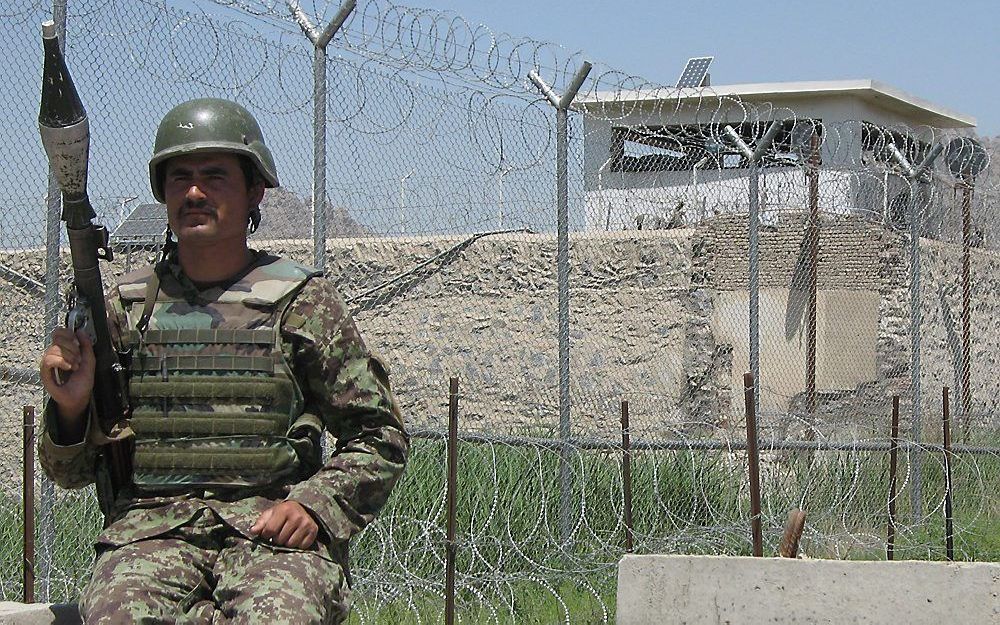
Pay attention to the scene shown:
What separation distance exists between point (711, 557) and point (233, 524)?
6.53ft

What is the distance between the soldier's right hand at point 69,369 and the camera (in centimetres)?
290

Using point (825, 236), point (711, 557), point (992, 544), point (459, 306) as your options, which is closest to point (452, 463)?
point (711, 557)

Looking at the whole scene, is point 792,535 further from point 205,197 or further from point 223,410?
point 205,197

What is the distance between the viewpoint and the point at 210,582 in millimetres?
2955

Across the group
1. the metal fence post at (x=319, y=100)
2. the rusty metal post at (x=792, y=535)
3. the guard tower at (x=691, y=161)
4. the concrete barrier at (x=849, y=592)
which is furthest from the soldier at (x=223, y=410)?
the guard tower at (x=691, y=161)

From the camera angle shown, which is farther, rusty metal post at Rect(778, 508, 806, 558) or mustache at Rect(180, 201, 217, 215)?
rusty metal post at Rect(778, 508, 806, 558)

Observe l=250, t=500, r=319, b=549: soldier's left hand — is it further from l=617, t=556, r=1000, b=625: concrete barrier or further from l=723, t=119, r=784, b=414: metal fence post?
l=723, t=119, r=784, b=414: metal fence post

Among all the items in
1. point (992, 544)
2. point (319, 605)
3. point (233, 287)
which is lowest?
point (992, 544)

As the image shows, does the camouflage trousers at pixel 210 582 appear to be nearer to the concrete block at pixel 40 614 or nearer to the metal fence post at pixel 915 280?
the concrete block at pixel 40 614

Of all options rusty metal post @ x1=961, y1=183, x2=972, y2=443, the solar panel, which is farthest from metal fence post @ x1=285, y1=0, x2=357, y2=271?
the solar panel

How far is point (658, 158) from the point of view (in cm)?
837

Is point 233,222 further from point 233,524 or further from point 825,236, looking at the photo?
point 825,236

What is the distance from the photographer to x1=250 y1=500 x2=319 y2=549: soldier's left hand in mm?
2896

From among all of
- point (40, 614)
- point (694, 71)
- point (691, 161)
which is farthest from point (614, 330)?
point (694, 71)
